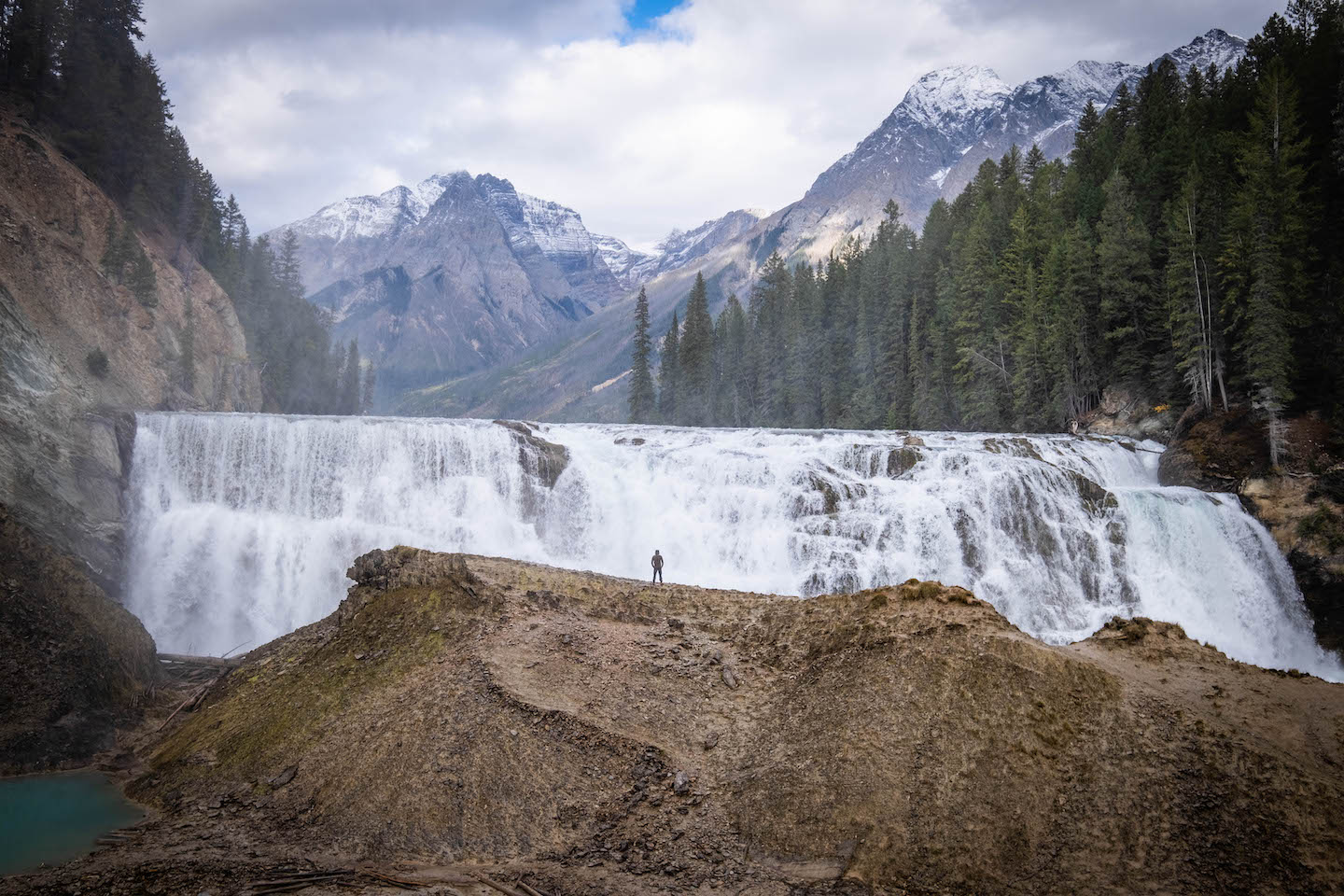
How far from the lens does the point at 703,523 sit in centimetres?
2694

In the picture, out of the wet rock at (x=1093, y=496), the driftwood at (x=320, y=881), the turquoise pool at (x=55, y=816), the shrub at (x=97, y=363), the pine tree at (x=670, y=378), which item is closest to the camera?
the driftwood at (x=320, y=881)

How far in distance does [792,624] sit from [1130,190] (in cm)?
4411

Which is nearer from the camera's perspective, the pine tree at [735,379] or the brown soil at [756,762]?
the brown soil at [756,762]

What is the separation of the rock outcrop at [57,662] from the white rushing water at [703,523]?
370 inches

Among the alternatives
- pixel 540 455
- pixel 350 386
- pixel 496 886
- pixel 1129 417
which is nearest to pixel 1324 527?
pixel 1129 417

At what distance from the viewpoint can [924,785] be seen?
8.12 m

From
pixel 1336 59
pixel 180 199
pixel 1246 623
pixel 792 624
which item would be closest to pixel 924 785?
pixel 792 624

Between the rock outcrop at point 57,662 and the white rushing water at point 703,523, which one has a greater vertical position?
the white rushing water at point 703,523

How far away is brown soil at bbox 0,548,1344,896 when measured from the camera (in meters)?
7.28

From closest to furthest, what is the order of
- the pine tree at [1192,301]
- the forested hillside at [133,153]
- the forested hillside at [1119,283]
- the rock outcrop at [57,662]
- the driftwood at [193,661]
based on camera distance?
1. the rock outcrop at [57,662]
2. the driftwood at [193,661]
3. the forested hillside at [1119,283]
4. the pine tree at [1192,301]
5. the forested hillside at [133,153]

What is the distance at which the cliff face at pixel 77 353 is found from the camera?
22.4m

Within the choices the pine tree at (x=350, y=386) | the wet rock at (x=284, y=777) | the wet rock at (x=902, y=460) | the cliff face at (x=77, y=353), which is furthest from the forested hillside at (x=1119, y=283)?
the cliff face at (x=77, y=353)

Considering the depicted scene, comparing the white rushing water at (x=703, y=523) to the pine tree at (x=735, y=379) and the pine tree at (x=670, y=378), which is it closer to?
the pine tree at (x=735, y=379)

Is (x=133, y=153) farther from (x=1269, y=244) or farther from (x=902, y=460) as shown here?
(x=1269, y=244)
